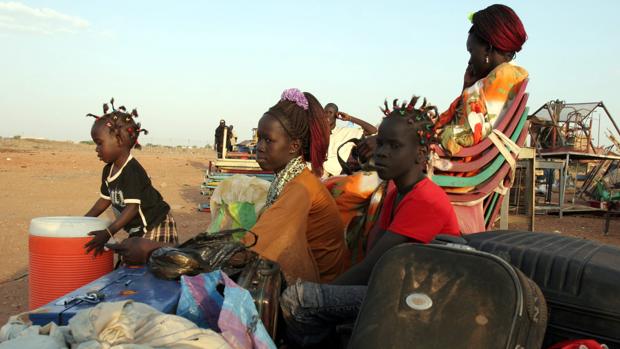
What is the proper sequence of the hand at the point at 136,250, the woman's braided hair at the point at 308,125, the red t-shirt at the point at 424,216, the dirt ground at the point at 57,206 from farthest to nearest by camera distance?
the dirt ground at the point at 57,206, the woman's braided hair at the point at 308,125, the hand at the point at 136,250, the red t-shirt at the point at 424,216

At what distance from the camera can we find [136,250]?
2.63 m

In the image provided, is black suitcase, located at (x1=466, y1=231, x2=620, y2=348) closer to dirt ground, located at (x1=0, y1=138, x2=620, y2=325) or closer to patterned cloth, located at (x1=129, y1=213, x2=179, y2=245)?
patterned cloth, located at (x1=129, y1=213, x2=179, y2=245)

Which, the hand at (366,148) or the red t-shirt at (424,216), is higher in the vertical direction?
the hand at (366,148)

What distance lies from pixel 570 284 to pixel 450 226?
69 cm

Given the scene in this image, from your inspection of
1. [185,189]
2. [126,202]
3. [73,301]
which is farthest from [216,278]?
[185,189]

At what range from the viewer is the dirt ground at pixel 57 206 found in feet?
18.9

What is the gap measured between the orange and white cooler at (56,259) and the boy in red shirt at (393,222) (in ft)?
4.61

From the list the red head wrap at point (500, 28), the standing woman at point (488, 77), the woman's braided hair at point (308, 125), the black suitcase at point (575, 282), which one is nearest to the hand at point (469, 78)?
the standing woman at point (488, 77)

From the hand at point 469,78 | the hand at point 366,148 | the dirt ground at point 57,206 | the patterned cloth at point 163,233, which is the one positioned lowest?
the dirt ground at point 57,206

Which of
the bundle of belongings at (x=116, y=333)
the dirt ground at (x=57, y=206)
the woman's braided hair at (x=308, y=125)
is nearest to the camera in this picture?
the bundle of belongings at (x=116, y=333)

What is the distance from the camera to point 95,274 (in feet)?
10.2

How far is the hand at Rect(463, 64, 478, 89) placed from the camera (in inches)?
163

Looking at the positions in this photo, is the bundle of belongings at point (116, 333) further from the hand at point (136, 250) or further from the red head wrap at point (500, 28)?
the red head wrap at point (500, 28)

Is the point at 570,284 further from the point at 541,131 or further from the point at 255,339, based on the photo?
the point at 541,131
